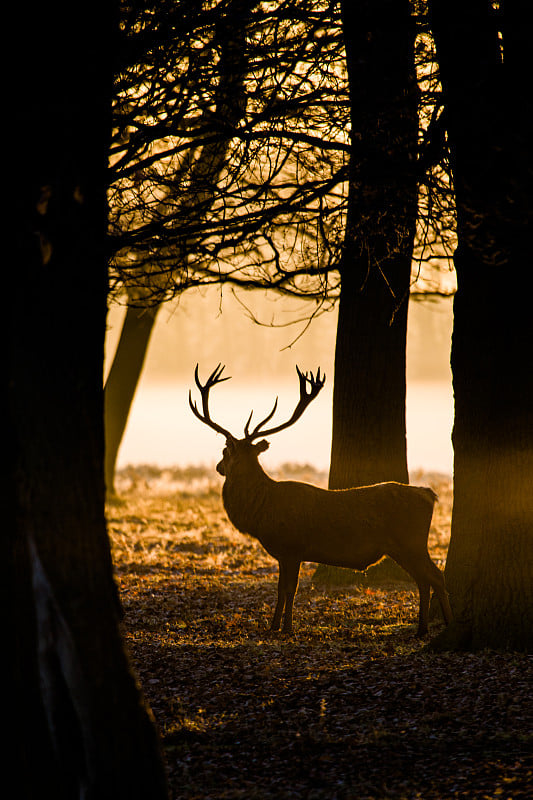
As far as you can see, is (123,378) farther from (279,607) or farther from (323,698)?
(323,698)

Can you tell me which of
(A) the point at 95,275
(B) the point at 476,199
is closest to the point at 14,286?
(A) the point at 95,275

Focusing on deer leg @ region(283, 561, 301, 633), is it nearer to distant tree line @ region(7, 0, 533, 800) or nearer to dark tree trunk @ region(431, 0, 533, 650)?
distant tree line @ region(7, 0, 533, 800)

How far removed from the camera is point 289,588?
31.8 feet

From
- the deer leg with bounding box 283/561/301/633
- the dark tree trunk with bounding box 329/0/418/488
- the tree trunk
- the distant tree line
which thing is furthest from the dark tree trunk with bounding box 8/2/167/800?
the tree trunk

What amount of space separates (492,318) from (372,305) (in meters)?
3.63

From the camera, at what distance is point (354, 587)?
11805 millimetres

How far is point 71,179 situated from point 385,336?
24.6ft

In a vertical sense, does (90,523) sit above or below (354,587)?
above

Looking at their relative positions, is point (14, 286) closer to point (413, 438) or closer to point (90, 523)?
point (90, 523)

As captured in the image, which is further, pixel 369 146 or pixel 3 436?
pixel 369 146

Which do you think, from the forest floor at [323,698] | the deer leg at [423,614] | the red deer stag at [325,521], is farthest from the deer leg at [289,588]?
the deer leg at [423,614]

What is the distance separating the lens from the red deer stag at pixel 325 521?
31.0ft

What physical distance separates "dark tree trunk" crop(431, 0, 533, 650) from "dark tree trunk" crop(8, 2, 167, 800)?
4237mm

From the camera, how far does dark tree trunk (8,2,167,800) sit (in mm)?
4289
